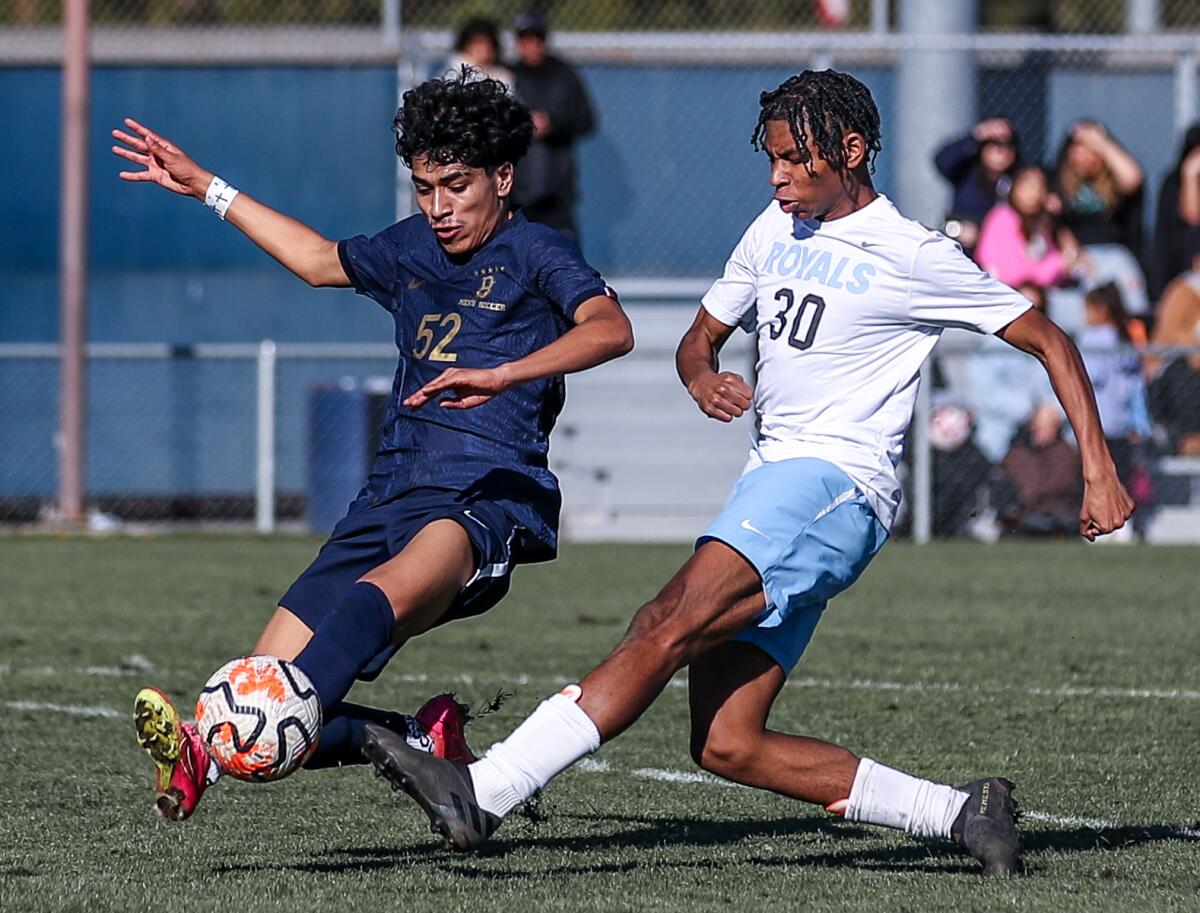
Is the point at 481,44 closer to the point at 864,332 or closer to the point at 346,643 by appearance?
the point at 864,332

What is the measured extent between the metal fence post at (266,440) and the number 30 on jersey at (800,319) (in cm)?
1010

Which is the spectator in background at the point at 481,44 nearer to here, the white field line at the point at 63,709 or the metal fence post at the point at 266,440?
the metal fence post at the point at 266,440

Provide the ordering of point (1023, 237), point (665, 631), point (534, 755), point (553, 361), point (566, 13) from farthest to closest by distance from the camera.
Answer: point (566, 13), point (1023, 237), point (553, 361), point (665, 631), point (534, 755)

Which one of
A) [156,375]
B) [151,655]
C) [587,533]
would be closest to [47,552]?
[156,375]

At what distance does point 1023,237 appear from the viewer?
48.2 ft

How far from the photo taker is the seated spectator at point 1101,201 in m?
15.2

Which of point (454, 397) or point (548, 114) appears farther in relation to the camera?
point (548, 114)

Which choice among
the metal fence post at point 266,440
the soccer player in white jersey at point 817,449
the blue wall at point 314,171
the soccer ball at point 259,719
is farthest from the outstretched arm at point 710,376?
the blue wall at point 314,171

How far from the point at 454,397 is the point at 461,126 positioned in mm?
684

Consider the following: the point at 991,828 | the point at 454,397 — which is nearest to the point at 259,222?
the point at 454,397

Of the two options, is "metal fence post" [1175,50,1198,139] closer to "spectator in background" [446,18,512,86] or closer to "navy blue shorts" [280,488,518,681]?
"spectator in background" [446,18,512,86]

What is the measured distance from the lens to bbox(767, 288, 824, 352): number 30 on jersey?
5.07 metres

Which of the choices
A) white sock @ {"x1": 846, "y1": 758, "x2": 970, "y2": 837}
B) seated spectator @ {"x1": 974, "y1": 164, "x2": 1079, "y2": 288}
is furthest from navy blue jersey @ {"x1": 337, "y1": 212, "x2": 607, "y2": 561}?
seated spectator @ {"x1": 974, "y1": 164, "x2": 1079, "y2": 288}

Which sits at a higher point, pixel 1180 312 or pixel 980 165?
pixel 980 165
